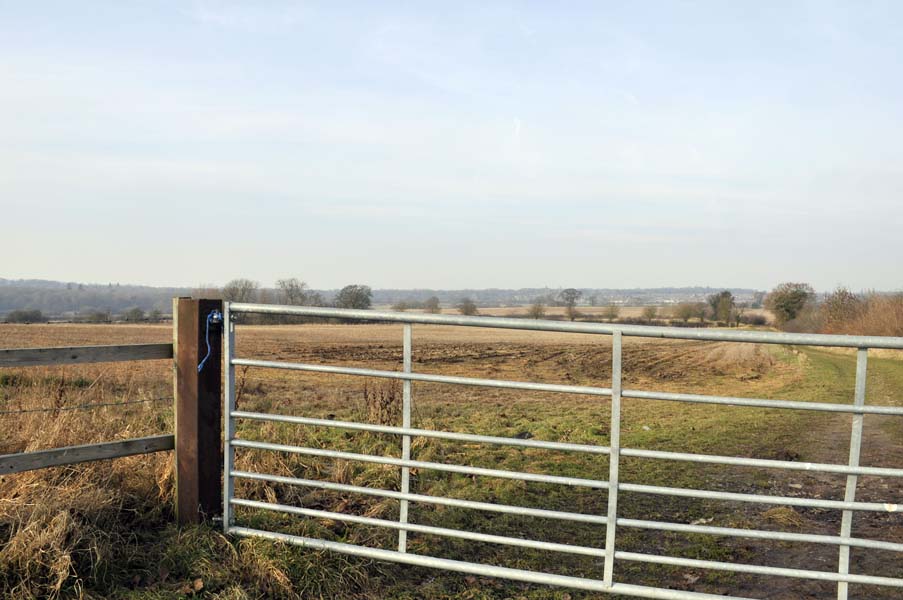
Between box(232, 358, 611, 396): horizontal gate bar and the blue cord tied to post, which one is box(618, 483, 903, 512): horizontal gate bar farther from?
the blue cord tied to post

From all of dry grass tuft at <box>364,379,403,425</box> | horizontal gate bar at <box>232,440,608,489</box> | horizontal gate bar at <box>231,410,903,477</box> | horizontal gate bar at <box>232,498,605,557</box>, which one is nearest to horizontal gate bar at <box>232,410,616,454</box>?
horizontal gate bar at <box>231,410,903,477</box>

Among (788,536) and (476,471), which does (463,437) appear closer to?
(476,471)

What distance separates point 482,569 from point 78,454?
9.70 ft

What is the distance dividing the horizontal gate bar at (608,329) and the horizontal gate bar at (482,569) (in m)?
1.49

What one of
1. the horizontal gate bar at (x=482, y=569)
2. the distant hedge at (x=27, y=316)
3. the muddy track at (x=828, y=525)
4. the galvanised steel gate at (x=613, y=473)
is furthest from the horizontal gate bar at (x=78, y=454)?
the distant hedge at (x=27, y=316)

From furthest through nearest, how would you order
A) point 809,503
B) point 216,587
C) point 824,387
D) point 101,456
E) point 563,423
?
point 824,387, point 563,423, point 101,456, point 216,587, point 809,503

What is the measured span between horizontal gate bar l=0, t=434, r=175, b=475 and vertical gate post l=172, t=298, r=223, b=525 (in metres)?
0.18

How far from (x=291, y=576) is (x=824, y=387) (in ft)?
68.7

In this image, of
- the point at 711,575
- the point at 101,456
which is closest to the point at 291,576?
the point at 101,456

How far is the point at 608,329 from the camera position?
4.25 metres

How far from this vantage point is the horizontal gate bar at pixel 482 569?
161 inches

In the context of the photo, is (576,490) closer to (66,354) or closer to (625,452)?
(625,452)

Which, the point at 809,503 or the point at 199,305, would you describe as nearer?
the point at 809,503

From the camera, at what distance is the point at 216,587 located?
4.41 metres
